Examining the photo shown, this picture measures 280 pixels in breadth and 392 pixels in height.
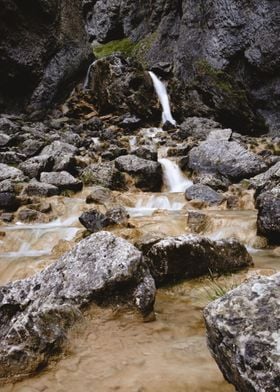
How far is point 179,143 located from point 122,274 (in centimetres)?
1676

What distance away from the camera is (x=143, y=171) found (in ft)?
50.4

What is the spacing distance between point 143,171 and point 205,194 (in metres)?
3.01

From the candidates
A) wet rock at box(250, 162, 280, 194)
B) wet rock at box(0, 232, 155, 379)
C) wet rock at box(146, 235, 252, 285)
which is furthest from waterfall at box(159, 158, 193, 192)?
wet rock at box(0, 232, 155, 379)

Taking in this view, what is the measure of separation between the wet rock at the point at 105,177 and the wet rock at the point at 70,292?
9.21 metres

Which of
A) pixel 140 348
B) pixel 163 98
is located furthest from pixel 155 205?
pixel 163 98

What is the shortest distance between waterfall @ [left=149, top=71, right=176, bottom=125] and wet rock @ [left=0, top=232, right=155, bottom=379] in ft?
73.5

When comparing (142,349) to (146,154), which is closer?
(142,349)

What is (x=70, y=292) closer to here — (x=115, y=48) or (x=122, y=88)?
(x=122, y=88)

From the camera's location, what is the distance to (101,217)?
1037 cm

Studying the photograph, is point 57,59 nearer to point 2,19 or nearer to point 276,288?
point 2,19

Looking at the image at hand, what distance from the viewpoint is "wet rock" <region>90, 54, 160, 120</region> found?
1072 inches

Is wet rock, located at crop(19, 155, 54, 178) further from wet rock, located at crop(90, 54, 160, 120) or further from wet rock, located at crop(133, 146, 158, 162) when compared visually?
wet rock, located at crop(90, 54, 160, 120)

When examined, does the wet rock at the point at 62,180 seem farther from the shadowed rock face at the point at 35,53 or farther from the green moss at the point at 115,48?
the green moss at the point at 115,48

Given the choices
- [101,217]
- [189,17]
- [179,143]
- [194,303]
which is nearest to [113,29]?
[189,17]
